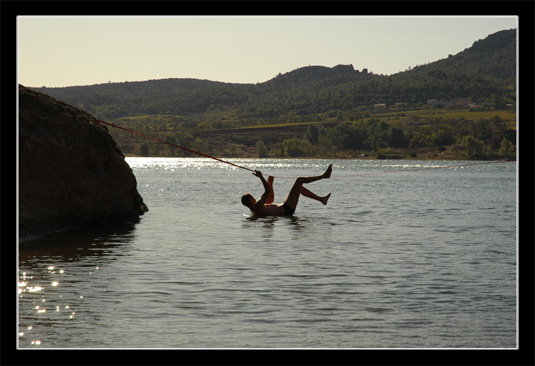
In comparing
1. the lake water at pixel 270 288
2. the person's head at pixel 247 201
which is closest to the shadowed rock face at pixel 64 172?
the lake water at pixel 270 288

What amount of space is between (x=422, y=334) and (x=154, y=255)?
26.4ft

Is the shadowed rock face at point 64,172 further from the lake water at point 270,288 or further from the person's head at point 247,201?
the person's head at point 247,201

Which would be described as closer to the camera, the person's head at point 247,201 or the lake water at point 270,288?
the lake water at point 270,288

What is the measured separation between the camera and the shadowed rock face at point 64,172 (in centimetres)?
1711

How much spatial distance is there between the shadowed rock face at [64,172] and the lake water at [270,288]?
766mm

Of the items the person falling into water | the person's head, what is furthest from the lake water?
the person's head

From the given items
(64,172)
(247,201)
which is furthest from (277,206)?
(64,172)

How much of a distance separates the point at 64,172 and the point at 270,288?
8921mm

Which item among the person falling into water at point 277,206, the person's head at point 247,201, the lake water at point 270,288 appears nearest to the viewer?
the lake water at point 270,288

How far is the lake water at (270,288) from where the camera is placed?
8383 millimetres

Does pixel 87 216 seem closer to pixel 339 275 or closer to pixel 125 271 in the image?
pixel 125 271

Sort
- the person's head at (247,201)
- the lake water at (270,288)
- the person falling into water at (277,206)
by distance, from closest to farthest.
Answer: the lake water at (270,288), the person falling into water at (277,206), the person's head at (247,201)

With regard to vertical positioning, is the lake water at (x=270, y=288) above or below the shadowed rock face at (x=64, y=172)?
below

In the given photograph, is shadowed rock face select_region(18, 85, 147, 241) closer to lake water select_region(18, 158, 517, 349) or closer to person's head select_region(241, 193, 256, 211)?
lake water select_region(18, 158, 517, 349)
